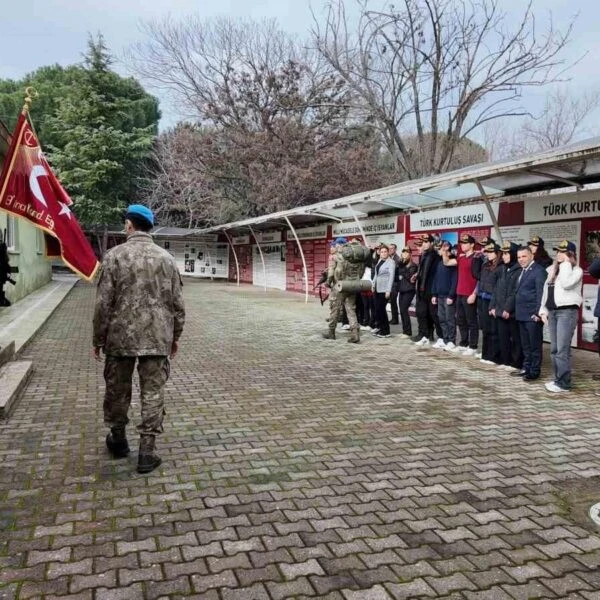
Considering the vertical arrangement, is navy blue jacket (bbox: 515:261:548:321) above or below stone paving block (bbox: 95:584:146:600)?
above

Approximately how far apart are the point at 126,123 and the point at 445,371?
27.7 m

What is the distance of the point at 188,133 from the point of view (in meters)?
26.4

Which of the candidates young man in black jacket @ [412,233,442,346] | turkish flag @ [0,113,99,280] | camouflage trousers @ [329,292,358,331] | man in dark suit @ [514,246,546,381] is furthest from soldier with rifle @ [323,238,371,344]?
turkish flag @ [0,113,99,280]

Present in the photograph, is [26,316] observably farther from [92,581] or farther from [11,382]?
[92,581]

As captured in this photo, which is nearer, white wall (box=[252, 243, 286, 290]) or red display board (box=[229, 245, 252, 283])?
white wall (box=[252, 243, 286, 290])

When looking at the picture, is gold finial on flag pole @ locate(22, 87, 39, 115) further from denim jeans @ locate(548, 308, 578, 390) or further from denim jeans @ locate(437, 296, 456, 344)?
denim jeans @ locate(437, 296, 456, 344)

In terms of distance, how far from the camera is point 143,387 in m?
4.05

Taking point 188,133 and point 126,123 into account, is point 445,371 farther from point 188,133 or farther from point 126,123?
point 126,123

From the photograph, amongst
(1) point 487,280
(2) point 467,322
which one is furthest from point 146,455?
(2) point 467,322

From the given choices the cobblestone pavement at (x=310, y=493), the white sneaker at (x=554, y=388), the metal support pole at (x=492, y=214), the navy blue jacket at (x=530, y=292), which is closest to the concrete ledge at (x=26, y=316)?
the cobblestone pavement at (x=310, y=493)

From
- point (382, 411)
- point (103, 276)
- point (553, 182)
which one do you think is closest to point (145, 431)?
point (103, 276)

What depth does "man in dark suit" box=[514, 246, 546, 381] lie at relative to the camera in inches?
271

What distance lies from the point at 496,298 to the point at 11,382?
5.76 m

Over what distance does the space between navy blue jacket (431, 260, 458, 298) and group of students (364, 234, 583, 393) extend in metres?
0.02
